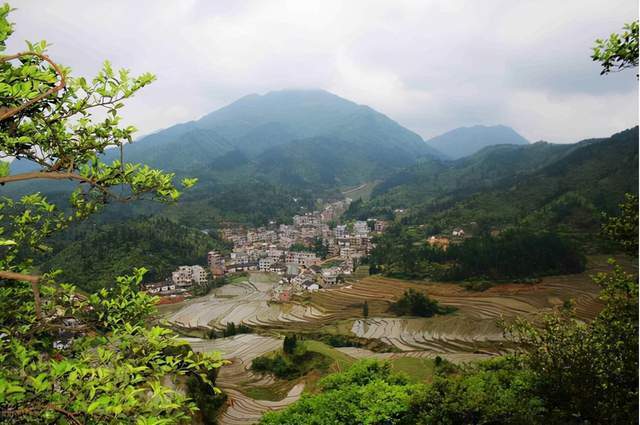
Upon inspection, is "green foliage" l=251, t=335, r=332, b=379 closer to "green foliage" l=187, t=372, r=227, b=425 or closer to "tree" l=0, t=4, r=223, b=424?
"green foliage" l=187, t=372, r=227, b=425

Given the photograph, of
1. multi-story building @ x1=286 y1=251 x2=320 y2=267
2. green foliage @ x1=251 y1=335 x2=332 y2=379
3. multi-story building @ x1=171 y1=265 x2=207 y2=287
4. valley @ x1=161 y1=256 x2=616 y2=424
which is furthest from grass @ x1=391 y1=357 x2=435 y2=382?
multi-story building @ x1=286 y1=251 x2=320 y2=267

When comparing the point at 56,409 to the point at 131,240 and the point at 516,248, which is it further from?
the point at 131,240

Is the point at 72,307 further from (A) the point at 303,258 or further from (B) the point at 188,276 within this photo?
(A) the point at 303,258

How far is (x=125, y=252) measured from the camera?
6103cm

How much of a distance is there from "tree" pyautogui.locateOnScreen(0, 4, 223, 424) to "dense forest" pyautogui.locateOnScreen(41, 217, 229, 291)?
5312 cm

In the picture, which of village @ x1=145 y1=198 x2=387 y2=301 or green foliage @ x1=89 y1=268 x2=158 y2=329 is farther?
village @ x1=145 y1=198 x2=387 y2=301

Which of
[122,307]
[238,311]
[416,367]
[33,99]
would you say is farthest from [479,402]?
[238,311]

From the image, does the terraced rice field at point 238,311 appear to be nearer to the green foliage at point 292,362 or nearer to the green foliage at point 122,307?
the green foliage at point 292,362

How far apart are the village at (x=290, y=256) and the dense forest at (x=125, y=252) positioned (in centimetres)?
389

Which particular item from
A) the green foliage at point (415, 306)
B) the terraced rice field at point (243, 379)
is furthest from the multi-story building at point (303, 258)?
the terraced rice field at point (243, 379)

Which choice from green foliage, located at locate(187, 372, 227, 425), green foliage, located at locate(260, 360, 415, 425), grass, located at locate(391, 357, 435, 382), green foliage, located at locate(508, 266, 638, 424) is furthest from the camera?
grass, located at locate(391, 357, 435, 382)

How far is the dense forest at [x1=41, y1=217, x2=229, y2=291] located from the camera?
54344 mm

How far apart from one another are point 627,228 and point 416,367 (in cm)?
2634

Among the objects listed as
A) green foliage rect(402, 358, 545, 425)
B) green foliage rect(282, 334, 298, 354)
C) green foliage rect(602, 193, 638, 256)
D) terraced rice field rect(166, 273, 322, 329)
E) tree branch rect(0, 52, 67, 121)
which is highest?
tree branch rect(0, 52, 67, 121)
